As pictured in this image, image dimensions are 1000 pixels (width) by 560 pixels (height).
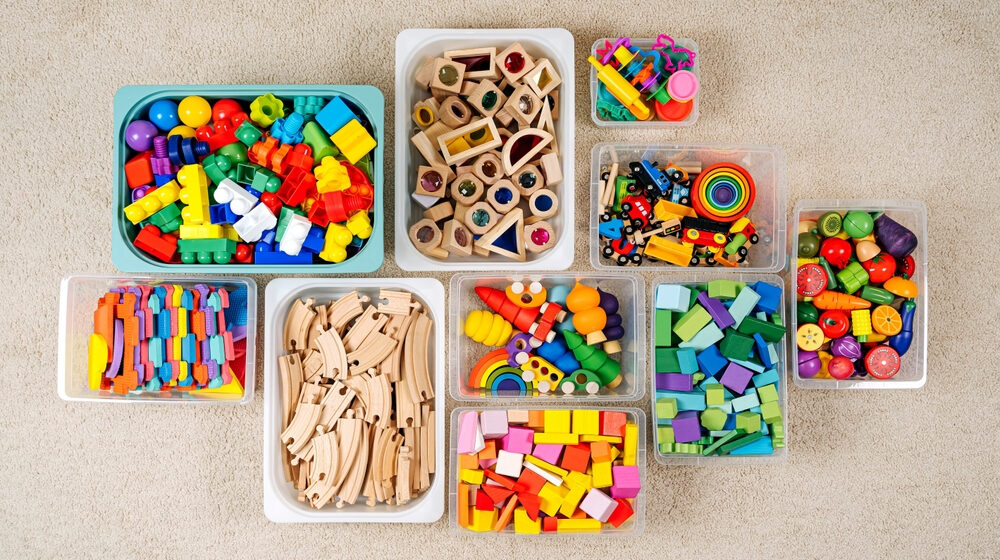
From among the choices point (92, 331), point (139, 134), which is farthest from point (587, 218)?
point (92, 331)

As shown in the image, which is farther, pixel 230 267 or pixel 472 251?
pixel 472 251

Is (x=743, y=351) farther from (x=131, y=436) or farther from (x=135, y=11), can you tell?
(x=135, y=11)

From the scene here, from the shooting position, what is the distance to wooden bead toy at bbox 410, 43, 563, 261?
1163 mm

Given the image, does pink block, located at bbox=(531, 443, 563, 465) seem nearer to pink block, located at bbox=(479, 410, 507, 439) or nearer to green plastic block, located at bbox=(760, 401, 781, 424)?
pink block, located at bbox=(479, 410, 507, 439)

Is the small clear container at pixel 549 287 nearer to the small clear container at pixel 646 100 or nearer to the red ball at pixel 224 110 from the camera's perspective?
the small clear container at pixel 646 100

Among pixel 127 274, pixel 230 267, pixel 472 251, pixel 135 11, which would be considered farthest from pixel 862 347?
pixel 135 11

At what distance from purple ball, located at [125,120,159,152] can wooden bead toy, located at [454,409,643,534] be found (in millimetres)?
770

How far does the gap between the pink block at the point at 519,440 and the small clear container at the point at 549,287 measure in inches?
2.8

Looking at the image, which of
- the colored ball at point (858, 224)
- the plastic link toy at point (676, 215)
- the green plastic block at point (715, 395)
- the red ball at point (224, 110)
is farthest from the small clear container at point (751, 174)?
the red ball at point (224, 110)

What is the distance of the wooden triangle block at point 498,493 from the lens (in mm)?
1157

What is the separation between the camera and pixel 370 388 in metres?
1.18

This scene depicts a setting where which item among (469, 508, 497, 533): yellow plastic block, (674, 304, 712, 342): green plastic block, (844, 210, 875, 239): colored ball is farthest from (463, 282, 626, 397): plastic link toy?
(844, 210, 875, 239): colored ball

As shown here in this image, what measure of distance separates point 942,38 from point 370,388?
1370 millimetres

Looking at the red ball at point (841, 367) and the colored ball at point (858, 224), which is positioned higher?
the colored ball at point (858, 224)
